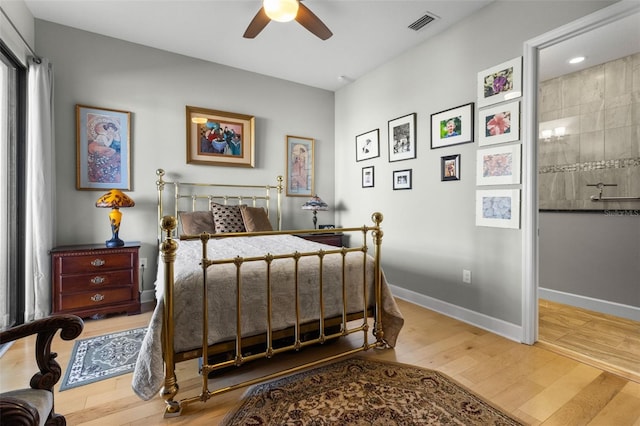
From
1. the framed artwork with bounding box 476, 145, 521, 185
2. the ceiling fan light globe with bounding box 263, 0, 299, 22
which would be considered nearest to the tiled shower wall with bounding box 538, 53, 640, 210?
the framed artwork with bounding box 476, 145, 521, 185

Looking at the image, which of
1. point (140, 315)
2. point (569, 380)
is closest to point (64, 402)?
point (140, 315)

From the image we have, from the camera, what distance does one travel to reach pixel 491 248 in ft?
8.64

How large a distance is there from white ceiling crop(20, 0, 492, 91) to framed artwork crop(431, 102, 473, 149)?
85 centimetres

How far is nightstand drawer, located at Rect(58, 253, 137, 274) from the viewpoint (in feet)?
8.82

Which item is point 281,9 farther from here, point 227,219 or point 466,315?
point 466,315

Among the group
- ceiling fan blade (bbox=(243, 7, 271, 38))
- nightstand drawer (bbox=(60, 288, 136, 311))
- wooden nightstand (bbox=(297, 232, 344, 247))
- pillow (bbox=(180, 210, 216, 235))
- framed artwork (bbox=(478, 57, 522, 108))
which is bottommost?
nightstand drawer (bbox=(60, 288, 136, 311))

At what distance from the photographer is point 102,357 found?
6.99 feet

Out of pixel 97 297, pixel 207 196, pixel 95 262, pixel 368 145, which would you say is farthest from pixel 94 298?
pixel 368 145

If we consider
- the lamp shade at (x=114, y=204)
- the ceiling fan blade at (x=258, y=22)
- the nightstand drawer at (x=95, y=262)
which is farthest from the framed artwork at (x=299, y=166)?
the nightstand drawer at (x=95, y=262)

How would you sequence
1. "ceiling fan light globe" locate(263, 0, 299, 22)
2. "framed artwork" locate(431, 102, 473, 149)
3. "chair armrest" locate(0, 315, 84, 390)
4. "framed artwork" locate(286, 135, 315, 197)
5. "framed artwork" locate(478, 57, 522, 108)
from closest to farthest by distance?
1. "chair armrest" locate(0, 315, 84, 390)
2. "ceiling fan light globe" locate(263, 0, 299, 22)
3. "framed artwork" locate(478, 57, 522, 108)
4. "framed artwork" locate(431, 102, 473, 149)
5. "framed artwork" locate(286, 135, 315, 197)

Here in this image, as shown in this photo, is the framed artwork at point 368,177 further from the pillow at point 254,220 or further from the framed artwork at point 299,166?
the pillow at point 254,220

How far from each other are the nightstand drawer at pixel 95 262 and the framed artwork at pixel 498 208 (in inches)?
129

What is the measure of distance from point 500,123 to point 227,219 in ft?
8.98

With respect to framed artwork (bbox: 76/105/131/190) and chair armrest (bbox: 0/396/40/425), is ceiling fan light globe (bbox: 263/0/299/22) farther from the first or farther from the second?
chair armrest (bbox: 0/396/40/425)
